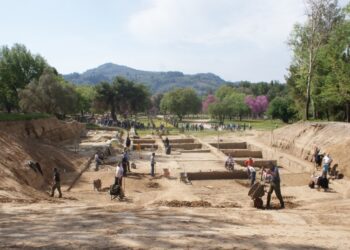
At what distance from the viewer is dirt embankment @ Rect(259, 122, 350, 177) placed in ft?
91.1

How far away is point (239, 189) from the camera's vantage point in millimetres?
22266

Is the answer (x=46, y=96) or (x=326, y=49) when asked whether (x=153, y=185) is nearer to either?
(x=326, y=49)

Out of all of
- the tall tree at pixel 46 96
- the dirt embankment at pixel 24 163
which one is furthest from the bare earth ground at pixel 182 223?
the tall tree at pixel 46 96

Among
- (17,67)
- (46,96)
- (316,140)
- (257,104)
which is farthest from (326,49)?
(257,104)

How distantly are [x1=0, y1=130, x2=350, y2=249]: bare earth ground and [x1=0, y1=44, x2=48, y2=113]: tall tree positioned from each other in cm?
4747

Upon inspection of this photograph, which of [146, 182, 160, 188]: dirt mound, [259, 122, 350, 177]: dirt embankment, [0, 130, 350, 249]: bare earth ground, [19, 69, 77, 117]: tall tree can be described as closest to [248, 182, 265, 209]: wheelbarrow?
[0, 130, 350, 249]: bare earth ground

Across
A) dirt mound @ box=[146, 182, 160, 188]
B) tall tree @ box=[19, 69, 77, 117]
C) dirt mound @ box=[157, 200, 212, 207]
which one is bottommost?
dirt mound @ box=[146, 182, 160, 188]

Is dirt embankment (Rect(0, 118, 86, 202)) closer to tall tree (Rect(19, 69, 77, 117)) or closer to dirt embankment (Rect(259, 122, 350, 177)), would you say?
dirt embankment (Rect(259, 122, 350, 177))

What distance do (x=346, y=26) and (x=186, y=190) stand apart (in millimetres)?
30338

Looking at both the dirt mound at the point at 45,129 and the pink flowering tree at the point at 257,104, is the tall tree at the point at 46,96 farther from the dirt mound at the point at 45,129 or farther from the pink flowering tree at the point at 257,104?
the pink flowering tree at the point at 257,104

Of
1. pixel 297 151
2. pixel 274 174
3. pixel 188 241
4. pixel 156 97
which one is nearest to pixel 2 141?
pixel 274 174

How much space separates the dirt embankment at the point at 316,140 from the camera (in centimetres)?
2778

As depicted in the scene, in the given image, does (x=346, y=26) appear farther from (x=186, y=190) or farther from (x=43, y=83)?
(x=43, y=83)

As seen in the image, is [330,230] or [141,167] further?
[141,167]
